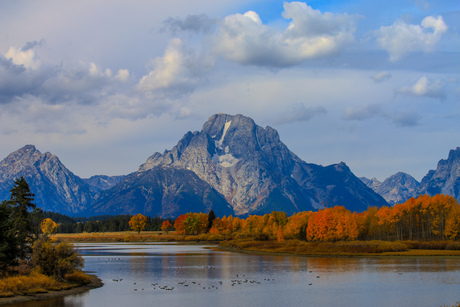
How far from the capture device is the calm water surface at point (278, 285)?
192 feet

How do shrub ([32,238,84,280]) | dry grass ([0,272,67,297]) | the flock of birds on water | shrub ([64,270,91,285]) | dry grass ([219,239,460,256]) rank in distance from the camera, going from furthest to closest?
1. dry grass ([219,239,460,256])
2. the flock of birds on water
3. shrub ([64,270,91,285])
4. shrub ([32,238,84,280])
5. dry grass ([0,272,67,297])

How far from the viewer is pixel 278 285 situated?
7194cm

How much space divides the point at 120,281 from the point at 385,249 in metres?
79.3

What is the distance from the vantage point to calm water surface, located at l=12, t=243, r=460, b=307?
58.4 m

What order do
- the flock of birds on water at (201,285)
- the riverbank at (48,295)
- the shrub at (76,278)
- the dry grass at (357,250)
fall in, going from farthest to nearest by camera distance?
1. the dry grass at (357,250)
2. the flock of birds on water at (201,285)
3. the shrub at (76,278)
4. the riverbank at (48,295)

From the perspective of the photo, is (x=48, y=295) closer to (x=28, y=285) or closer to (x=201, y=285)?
(x=28, y=285)

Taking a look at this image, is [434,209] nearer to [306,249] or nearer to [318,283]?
[306,249]

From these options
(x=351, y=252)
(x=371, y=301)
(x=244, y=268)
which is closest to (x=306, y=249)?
(x=351, y=252)

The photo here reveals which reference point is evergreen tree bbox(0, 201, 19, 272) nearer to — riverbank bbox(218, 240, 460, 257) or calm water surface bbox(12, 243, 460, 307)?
calm water surface bbox(12, 243, 460, 307)

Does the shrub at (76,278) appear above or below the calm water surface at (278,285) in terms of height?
above

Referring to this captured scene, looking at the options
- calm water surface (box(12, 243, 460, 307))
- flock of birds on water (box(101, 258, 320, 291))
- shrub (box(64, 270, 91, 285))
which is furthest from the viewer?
flock of birds on water (box(101, 258, 320, 291))

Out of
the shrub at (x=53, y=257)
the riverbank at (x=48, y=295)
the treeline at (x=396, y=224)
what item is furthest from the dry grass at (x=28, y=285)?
the treeline at (x=396, y=224)

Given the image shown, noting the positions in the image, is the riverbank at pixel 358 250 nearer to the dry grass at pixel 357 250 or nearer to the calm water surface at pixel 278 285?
the dry grass at pixel 357 250

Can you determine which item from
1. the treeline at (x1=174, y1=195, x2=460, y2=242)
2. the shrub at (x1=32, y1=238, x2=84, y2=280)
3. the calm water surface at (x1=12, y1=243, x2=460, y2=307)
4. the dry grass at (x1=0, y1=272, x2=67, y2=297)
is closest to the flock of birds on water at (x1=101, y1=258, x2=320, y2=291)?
the calm water surface at (x1=12, y1=243, x2=460, y2=307)
